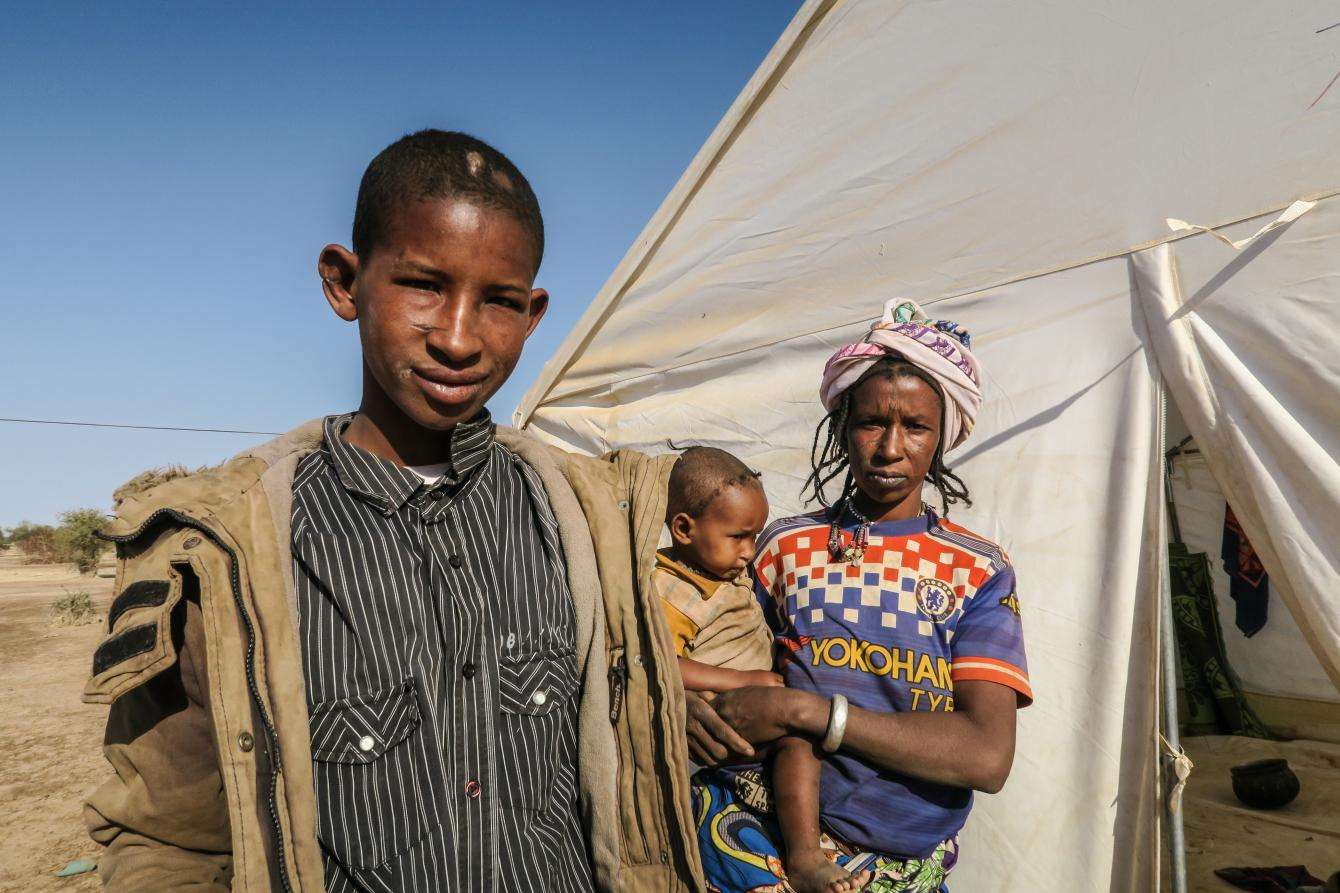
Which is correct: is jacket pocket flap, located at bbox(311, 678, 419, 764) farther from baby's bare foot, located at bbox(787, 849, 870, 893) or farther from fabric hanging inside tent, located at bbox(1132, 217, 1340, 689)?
fabric hanging inside tent, located at bbox(1132, 217, 1340, 689)

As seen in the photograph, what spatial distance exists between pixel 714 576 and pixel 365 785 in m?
1.02

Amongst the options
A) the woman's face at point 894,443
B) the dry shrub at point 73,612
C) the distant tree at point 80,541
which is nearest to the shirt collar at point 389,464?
the woman's face at point 894,443

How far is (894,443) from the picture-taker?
171cm

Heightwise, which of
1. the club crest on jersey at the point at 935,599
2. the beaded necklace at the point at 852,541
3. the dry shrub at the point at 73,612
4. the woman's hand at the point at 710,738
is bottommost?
the dry shrub at the point at 73,612

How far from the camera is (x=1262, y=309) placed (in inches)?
83.7

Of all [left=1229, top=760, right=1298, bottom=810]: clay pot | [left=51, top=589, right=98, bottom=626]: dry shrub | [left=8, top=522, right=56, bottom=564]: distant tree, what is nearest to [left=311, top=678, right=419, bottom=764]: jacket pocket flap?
[left=1229, top=760, right=1298, bottom=810]: clay pot

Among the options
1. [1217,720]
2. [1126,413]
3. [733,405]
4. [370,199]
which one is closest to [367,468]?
[370,199]

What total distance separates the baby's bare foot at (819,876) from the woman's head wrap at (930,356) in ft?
2.96

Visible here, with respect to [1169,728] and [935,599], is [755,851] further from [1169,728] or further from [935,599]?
[1169,728]

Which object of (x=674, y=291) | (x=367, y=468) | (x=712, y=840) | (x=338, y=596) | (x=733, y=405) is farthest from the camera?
(x=674, y=291)

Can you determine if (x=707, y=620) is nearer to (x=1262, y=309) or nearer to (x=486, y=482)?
(x=486, y=482)

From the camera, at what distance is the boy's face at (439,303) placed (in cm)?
118

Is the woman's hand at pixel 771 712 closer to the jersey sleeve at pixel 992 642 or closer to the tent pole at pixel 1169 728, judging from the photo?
the jersey sleeve at pixel 992 642

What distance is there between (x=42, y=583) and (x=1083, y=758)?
19855 mm
